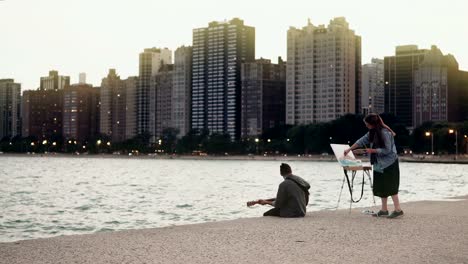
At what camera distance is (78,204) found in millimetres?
36125

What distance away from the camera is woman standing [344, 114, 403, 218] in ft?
47.9

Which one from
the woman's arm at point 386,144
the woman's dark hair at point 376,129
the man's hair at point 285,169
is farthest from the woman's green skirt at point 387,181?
the man's hair at point 285,169

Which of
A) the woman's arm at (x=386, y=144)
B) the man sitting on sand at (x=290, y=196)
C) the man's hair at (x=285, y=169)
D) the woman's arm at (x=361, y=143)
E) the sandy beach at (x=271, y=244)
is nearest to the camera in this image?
the sandy beach at (x=271, y=244)

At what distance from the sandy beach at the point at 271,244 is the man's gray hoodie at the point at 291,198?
78 cm

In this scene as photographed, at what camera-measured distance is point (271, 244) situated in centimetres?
1058

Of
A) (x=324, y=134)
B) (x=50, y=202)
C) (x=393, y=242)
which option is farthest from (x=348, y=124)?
(x=393, y=242)

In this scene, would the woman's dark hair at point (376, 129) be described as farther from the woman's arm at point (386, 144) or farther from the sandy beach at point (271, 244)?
the sandy beach at point (271, 244)

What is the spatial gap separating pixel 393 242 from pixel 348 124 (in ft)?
572

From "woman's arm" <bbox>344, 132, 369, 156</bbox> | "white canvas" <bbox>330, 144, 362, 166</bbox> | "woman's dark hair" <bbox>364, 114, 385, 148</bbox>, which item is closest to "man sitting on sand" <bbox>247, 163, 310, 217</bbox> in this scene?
"white canvas" <bbox>330, 144, 362, 166</bbox>

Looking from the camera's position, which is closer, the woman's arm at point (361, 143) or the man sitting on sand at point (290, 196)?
the woman's arm at point (361, 143)

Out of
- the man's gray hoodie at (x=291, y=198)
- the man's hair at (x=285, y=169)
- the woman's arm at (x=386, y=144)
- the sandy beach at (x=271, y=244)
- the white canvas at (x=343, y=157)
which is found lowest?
the sandy beach at (x=271, y=244)

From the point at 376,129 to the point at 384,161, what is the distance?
698 mm

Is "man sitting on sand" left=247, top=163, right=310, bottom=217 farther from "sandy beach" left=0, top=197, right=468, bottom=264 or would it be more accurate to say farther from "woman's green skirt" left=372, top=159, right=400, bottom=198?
"woman's green skirt" left=372, top=159, right=400, bottom=198

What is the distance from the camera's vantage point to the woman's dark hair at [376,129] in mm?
14656
